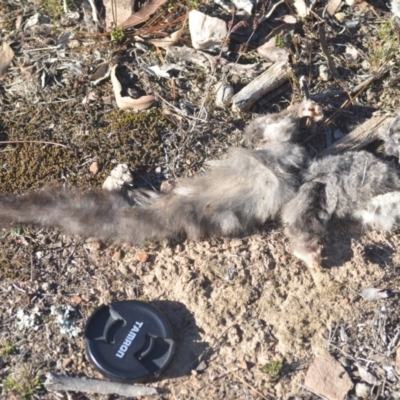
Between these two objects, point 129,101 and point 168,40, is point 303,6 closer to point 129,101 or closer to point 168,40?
point 168,40

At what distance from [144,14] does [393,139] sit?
7.14ft

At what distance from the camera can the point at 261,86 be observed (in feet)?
16.7

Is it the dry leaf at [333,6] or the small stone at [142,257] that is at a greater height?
the dry leaf at [333,6]

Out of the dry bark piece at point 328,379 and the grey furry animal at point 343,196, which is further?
the grey furry animal at point 343,196

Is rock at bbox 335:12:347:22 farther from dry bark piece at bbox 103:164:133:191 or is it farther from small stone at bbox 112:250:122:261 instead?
small stone at bbox 112:250:122:261

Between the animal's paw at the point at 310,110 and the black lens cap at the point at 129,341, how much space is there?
179 centimetres

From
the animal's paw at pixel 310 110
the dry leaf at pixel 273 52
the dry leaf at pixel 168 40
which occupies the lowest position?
the dry leaf at pixel 168 40

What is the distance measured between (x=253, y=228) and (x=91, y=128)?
4.71ft

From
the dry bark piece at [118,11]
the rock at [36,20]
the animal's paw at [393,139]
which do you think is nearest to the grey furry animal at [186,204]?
the animal's paw at [393,139]

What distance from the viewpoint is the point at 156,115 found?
5051mm

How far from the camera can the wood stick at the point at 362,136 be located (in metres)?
4.96

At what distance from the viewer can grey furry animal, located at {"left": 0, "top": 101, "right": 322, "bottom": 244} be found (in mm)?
4500

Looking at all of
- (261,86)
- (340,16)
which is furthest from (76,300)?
(340,16)

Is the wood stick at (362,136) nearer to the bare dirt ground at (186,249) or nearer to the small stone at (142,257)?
the bare dirt ground at (186,249)
